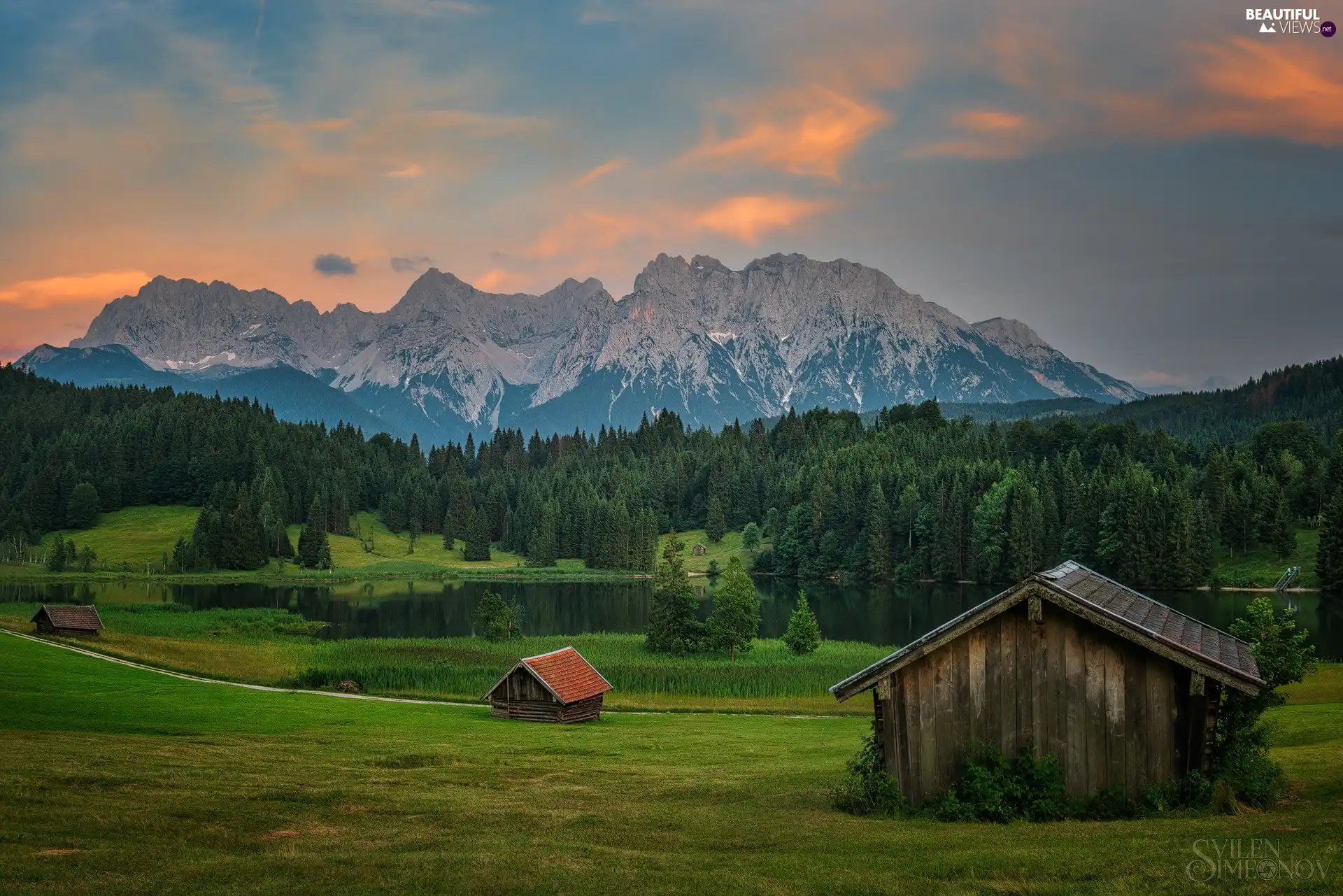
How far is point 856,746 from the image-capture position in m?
34.8

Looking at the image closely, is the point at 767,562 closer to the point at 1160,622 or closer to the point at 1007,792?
the point at 1160,622

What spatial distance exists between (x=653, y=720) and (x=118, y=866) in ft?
111

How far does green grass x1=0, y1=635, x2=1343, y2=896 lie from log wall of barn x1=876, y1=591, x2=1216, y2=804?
4.38 feet

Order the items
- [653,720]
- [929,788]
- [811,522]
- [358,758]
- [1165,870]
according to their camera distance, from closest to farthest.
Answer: [1165,870]
[929,788]
[358,758]
[653,720]
[811,522]

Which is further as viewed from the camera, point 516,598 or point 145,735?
point 516,598

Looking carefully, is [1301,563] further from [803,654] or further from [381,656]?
[381,656]

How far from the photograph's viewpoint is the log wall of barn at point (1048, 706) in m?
19.3

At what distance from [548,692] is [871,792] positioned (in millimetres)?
26833

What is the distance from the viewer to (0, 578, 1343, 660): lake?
98.6m

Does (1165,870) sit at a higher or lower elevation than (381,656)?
Result: higher

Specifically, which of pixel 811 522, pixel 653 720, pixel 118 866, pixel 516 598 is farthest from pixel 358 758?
pixel 811 522

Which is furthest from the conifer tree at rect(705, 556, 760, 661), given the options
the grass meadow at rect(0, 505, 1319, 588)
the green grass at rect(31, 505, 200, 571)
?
the green grass at rect(31, 505, 200, 571)

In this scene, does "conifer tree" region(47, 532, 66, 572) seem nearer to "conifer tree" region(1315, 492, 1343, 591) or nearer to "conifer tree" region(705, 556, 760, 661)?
"conifer tree" region(705, 556, 760, 661)

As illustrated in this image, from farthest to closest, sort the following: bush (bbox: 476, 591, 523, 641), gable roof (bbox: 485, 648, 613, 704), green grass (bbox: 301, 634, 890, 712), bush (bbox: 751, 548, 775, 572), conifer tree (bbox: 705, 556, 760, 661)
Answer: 1. bush (bbox: 751, 548, 775, 572)
2. bush (bbox: 476, 591, 523, 641)
3. conifer tree (bbox: 705, 556, 760, 661)
4. green grass (bbox: 301, 634, 890, 712)
5. gable roof (bbox: 485, 648, 613, 704)
